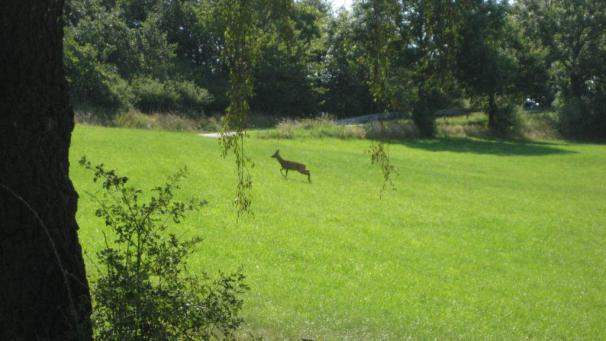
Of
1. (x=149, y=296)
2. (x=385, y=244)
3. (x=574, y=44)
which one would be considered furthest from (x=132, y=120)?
(x=574, y=44)

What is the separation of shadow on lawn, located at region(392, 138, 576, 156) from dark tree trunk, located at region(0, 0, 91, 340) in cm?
3585

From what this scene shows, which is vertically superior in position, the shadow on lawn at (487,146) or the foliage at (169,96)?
the foliage at (169,96)

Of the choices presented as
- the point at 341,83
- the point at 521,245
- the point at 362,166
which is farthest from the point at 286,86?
the point at 521,245

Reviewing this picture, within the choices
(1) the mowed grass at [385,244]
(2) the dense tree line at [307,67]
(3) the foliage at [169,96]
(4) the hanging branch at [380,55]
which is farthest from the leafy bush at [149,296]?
(3) the foliage at [169,96]

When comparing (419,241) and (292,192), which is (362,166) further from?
(419,241)

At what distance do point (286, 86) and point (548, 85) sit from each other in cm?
2146

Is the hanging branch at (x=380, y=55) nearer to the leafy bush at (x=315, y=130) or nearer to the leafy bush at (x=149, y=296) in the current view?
the leafy bush at (x=149, y=296)

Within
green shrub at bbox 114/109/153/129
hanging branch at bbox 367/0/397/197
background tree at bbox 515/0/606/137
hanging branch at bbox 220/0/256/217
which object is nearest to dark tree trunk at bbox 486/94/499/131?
background tree at bbox 515/0/606/137

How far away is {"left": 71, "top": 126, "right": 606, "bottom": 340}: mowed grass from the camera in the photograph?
9.66 m

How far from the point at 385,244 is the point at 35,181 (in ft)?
34.8

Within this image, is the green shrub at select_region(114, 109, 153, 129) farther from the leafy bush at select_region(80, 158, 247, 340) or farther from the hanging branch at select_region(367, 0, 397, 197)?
the leafy bush at select_region(80, 158, 247, 340)

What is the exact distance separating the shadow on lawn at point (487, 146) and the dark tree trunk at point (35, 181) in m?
35.8

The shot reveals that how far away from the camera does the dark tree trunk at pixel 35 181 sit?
15.4ft

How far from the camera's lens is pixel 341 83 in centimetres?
5725
